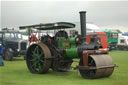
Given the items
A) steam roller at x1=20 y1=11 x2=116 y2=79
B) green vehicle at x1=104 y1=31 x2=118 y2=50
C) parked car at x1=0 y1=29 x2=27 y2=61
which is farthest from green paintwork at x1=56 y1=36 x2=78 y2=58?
green vehicle at x1=104 y1=31 x2=118 y2=50

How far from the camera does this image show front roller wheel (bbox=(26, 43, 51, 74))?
861 centimetres

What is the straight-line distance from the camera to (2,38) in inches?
629

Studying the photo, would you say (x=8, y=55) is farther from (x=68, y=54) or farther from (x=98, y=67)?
(x=98, y=67)

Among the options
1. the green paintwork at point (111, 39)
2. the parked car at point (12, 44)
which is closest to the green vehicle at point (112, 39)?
the green paintwork at point (111, 39)

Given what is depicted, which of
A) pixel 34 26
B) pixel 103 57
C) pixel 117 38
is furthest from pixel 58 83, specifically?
pixel 117 38

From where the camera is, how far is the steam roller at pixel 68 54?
7492 millimetres

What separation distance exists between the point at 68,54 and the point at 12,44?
806cm

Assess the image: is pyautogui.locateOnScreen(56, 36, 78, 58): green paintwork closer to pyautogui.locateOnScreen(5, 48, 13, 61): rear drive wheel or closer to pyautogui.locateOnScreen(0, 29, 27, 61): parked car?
pyautogui.locateOnScreen(5, 48, 13, 61): rear drive wheel

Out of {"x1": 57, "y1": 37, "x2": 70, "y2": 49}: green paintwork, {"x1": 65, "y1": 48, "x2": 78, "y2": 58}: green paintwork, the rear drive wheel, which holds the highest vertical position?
{"x1": 57, "y1": 37, "x2": 70, "y2": 49}: green paintwork

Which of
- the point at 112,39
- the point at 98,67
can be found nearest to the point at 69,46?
the point at 98,67

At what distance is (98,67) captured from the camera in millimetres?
7199

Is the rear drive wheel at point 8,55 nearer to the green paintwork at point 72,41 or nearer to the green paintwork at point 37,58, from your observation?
the green paintwork at point 37,58

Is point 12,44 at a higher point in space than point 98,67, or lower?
higher

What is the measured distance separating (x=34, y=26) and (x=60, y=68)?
205 centimetres
